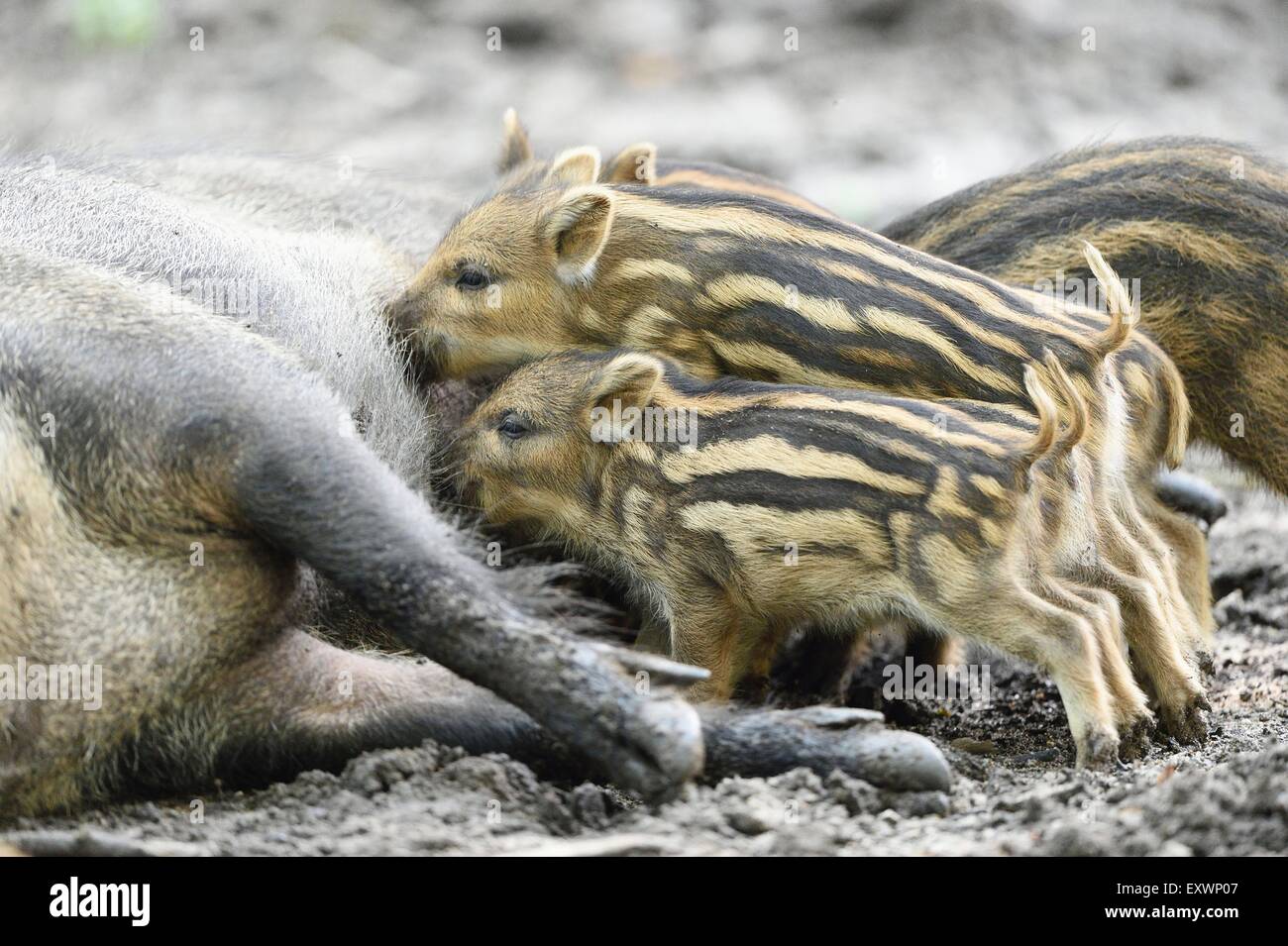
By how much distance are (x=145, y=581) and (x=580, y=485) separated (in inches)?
46.2

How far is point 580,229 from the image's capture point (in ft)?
14.4

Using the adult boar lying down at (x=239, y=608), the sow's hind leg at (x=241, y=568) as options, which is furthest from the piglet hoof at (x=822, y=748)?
the sow's hind leg at (x=241, y=568)

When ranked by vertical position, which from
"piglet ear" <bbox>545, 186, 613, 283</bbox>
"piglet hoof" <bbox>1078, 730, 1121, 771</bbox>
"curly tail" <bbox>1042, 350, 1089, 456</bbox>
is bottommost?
"piglet hoof" <bbox>1078, 730, 1121, 771</bbox>

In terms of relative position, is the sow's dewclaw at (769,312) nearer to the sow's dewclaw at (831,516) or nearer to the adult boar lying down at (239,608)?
the sow's dewclaw at (831,516)

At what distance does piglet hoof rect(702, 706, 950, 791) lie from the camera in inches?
131

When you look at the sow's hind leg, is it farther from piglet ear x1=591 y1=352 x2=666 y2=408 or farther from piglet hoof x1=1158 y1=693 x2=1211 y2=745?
piglet hoof x1=1158 y1=693 x2=1211 y2=745

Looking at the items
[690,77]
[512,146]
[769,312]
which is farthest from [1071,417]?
[690,77]

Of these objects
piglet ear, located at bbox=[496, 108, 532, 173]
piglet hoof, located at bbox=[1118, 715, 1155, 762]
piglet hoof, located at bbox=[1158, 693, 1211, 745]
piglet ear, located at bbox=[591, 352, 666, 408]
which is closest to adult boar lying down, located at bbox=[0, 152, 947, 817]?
piglet hoof, located at bbox=[1118, 715, 1155, 762]

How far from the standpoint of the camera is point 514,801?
3236 mm

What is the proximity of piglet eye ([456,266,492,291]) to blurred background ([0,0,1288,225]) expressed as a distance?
3.25 meters

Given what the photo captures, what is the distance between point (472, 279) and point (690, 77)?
4.77 m

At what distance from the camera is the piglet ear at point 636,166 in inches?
198

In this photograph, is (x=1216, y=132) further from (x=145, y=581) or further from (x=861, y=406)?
(x=145, y=581)

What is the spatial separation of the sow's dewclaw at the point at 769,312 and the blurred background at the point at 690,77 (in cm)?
328
